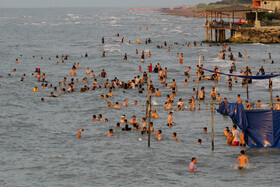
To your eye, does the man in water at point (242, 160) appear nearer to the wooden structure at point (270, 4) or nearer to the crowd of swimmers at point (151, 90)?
the crowd of swimmers at point (151, 90)

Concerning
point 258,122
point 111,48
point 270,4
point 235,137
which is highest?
point 270,4

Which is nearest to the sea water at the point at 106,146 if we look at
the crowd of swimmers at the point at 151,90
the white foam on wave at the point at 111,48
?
the crowd of swimmers at the point at 151,90

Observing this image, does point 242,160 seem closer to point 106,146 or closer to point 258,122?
point 258,122

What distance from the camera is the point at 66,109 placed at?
34031mm

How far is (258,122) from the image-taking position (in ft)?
73.4

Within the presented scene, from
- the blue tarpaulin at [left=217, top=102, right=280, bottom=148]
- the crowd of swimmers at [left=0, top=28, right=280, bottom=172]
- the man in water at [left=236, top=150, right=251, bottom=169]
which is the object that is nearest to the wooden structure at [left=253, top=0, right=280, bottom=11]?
the crowd of swimmers at [left=0, top=28, right=280, bottom=172]

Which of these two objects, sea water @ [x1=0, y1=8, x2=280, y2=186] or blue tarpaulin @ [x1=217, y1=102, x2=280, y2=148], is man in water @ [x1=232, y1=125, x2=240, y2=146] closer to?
sea water @ [x1=0, y1=8, x2=280, y2=186]

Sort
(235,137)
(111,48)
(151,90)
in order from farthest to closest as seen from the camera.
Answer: (111,48) < (151,90) < (235,137)

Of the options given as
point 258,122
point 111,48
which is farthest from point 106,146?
point 111,48

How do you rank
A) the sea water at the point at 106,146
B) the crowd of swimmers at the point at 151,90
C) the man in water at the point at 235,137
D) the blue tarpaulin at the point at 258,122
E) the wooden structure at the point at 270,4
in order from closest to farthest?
the sea water at the point at 106,146 → the blue tarpaulin at the point at 258,122 → the man in water at the point at 235,137 → the crowd of swimmers at the point at 151,90 → the wooden structure at the point at 270,4

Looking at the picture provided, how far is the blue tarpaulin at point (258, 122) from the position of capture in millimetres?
22094

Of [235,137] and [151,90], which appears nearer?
[235,137]

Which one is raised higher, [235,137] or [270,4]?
[270,4]

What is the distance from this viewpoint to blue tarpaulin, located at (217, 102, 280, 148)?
2209 cm
